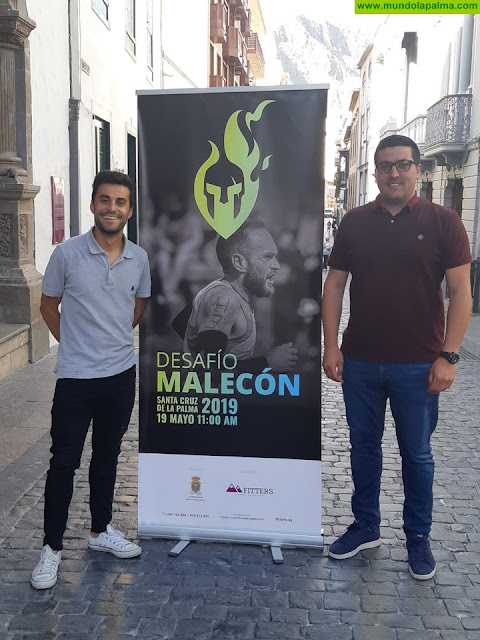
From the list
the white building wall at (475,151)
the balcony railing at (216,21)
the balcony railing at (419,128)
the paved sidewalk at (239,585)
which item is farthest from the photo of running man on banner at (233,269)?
the balcony railing at (216,21)

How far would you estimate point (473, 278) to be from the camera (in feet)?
49.8

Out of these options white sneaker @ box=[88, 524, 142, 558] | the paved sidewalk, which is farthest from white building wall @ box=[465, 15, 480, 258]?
white sneaker @ box=[88, 524, 142, 558]

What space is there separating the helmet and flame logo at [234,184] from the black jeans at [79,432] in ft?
2.88

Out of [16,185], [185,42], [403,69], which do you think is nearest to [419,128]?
[403,69]

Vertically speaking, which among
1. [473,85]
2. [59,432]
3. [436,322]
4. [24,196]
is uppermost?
[473,85]

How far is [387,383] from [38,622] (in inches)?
76.6

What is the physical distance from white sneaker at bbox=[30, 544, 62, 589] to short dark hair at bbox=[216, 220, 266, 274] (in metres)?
1.61

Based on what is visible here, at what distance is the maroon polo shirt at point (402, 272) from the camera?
11.5 feet

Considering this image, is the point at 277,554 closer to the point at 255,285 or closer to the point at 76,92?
the point at 255,285

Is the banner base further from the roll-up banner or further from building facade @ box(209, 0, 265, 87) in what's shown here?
building facade @ box(209, 0, 265, 87)

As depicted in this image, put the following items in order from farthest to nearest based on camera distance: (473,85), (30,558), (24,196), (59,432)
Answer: (473,85)
(24,196)
(30,558)
(59,432)

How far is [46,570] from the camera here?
346cm

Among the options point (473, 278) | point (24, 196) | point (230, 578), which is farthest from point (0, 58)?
point (473, 278)

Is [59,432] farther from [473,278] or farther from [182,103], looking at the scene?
[473,278]
